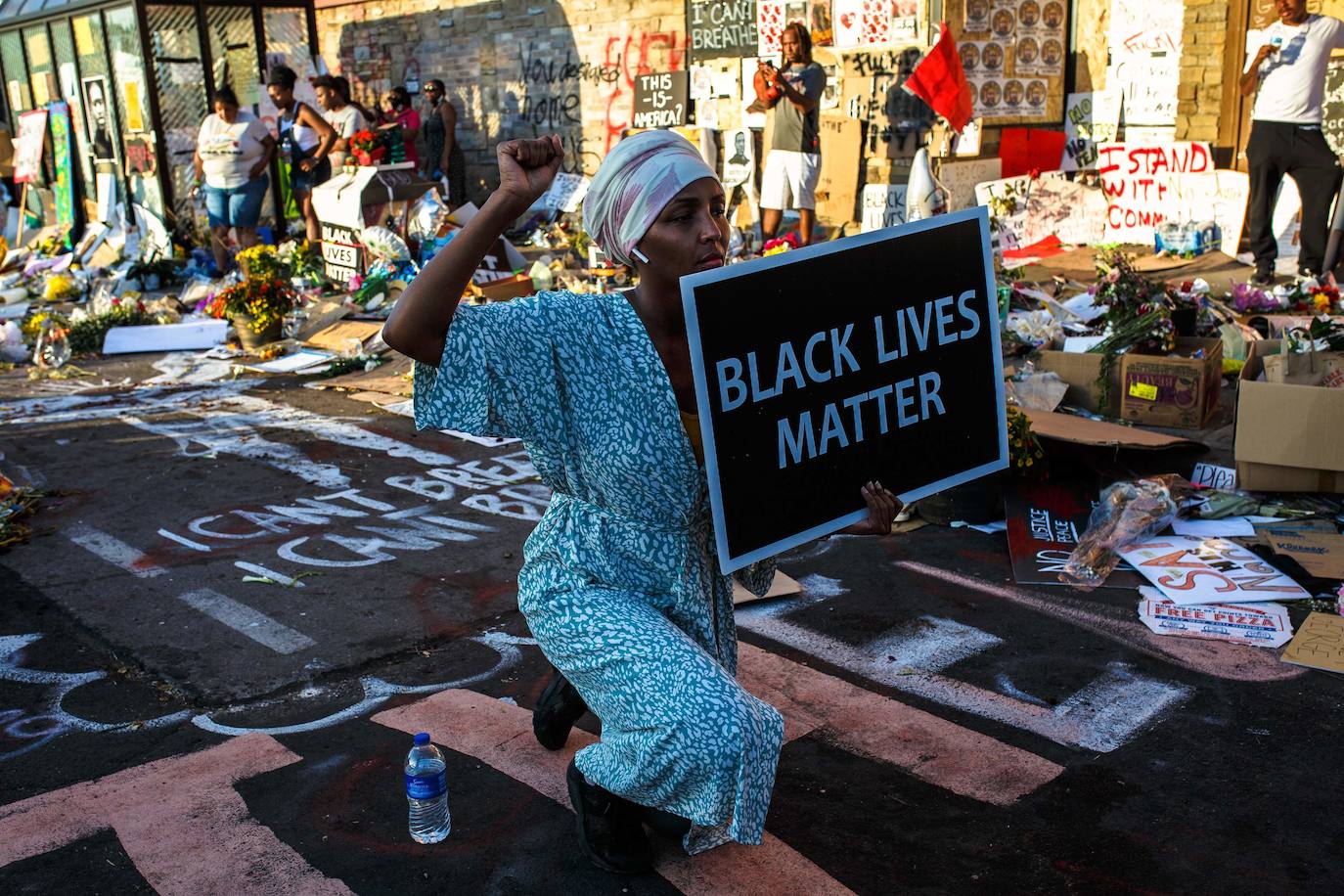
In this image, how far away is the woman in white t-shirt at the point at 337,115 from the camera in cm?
1284

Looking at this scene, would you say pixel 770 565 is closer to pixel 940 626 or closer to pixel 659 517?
pixel 659 517

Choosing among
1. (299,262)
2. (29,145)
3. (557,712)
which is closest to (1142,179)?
(299,262)

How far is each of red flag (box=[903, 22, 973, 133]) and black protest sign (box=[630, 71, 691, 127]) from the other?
3.27 metres

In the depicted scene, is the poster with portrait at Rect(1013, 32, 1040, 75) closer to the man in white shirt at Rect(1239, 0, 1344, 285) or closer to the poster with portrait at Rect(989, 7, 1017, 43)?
the poster with portrait at Rect(989, 7, 1017, 43)

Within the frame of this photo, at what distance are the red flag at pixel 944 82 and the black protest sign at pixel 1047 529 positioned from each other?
22.6ft

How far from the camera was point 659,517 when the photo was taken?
2.72 metres

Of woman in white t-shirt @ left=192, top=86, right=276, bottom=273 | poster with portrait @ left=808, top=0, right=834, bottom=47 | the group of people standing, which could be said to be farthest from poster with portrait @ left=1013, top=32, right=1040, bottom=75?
woman in white t-shirt @ left=192, top=86, right=276, bottom=273

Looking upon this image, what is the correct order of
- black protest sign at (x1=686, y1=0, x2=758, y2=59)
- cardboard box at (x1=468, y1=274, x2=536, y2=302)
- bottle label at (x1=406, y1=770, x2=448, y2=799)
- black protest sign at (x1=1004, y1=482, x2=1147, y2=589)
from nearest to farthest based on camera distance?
bottle label at (x1=406, y1=770, x2=448, y2=799), black protest sign at (x1=1004, y1=482, x2=1147, y2=589), cardboard box at (x1=468, y1=274, x2=536, y2=302), black protest sign at (x1=686, y1=0, x2=758, y2=59)

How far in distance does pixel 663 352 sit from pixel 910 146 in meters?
10.2

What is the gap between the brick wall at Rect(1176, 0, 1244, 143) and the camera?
36.9ft

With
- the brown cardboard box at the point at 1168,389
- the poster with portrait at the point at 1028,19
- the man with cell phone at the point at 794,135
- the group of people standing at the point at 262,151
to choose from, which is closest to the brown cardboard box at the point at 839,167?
the man with cell phone at the point at 794,135

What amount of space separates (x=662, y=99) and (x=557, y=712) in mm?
11924

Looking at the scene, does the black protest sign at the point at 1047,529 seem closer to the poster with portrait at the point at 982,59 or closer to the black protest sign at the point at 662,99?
the poster with portrait at the point at 982,59

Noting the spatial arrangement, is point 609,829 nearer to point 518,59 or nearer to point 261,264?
point 261,264
